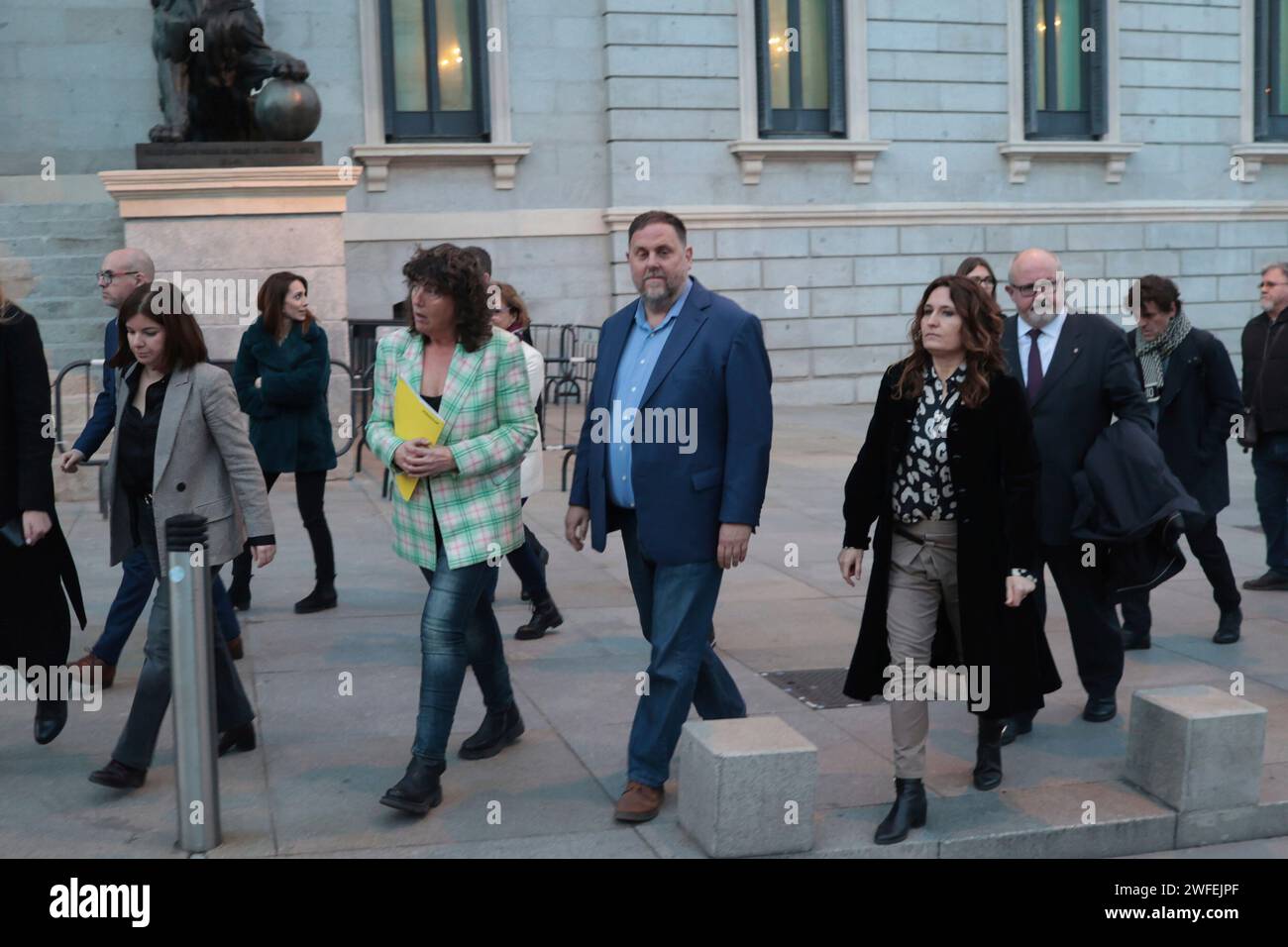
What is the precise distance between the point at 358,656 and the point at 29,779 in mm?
1920

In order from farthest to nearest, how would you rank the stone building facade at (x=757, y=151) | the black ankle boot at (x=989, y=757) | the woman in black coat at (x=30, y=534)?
1. the stone building facade at (x=757, y=151)
2. the woman in black coat at (x=30, y=534)
3. the black ankle boot at (x=989, y=757)

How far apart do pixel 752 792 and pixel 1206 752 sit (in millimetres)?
1593

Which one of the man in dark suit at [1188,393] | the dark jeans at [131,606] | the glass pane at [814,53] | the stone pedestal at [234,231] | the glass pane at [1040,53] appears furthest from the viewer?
the glass pane at [1040,53]

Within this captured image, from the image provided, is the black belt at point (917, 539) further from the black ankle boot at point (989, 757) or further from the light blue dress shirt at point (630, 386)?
the light blue dress shirt at point (630, 386)

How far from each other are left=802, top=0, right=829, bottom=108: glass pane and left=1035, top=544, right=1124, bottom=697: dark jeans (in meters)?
14.0

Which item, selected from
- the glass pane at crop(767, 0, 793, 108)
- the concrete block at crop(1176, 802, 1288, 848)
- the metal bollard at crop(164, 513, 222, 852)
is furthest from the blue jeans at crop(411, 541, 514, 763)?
the glass pane at crop(767, 0, 793, 108)

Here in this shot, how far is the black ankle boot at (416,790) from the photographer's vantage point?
493cm

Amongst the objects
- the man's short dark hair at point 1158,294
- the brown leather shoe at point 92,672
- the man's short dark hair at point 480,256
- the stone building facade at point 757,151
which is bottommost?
the brown leather shoe at point 92,672

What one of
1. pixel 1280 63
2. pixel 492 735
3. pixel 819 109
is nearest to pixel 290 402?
pixel 492 735

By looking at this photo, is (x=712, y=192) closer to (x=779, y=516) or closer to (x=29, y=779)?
(x=779, y=516)

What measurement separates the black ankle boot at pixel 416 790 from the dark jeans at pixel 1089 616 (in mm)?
2507

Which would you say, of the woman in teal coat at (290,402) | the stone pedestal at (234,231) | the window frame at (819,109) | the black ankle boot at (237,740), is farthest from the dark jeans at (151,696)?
the window frame at (819,109)

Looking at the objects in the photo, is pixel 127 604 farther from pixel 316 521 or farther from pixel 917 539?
pixel 917 539

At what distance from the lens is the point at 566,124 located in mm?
18219
